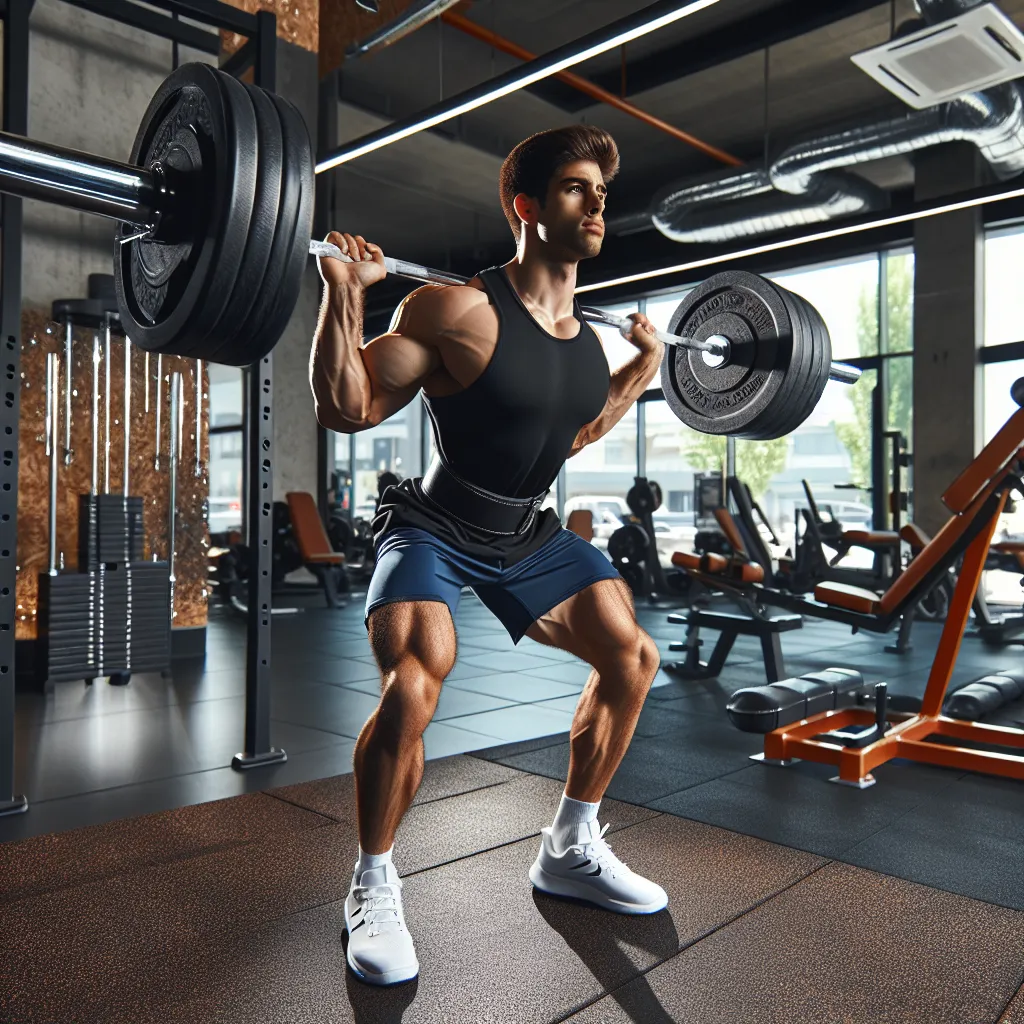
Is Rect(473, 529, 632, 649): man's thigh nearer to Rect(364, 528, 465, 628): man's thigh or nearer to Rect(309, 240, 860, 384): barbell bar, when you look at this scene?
Rect(364, 528, 465, 628): man's thigh

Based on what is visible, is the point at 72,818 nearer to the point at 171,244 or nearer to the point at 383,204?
the point at 171,244

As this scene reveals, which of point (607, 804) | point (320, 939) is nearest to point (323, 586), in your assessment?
point (607, 804)

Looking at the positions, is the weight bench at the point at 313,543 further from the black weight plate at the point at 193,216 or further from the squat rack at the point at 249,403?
the black weight plate at the point at 193,216

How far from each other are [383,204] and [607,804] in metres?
7.84

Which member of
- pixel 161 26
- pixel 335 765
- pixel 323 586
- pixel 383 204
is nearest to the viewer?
pixel 335 765

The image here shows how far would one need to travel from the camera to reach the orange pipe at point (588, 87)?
5.12m

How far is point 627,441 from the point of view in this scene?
1045cm

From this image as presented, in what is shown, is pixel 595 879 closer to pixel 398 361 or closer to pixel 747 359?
pixel 398 361

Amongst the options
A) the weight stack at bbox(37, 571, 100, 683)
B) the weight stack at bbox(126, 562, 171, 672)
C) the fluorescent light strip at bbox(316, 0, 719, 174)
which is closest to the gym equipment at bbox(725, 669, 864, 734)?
the fluorescent light strip at bbox(316, 0, 719, 174)

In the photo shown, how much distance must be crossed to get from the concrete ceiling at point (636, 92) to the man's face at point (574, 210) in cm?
361

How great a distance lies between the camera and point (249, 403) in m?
2.72

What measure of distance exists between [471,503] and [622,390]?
1.77 ft

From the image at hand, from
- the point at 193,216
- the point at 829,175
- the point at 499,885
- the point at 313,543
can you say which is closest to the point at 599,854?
the point at 499,885

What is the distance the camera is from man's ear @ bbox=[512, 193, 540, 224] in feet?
5.83
